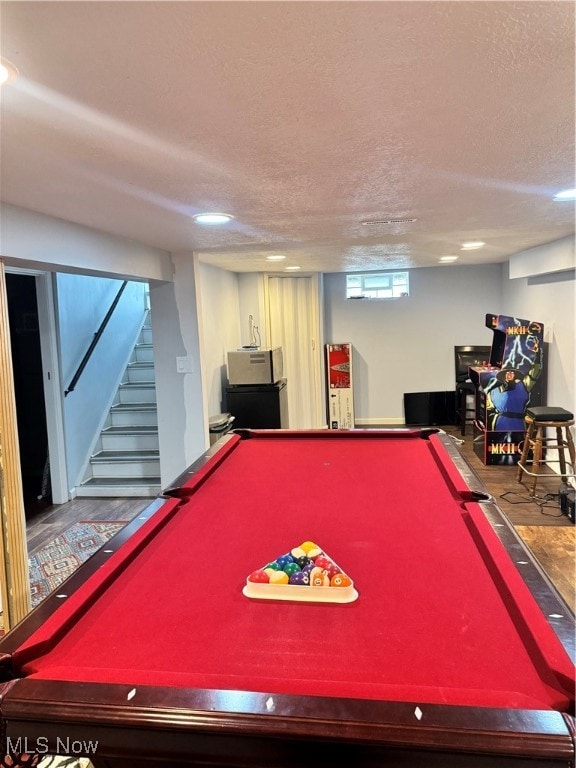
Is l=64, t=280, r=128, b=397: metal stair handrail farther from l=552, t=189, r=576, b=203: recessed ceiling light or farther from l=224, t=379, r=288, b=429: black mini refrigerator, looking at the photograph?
l=552, t=189, r=576, b=203: recessed ceiling light

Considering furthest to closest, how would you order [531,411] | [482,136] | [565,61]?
1. [531,411]
2. [482,136]
3. [565,61]

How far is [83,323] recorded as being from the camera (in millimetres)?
5234

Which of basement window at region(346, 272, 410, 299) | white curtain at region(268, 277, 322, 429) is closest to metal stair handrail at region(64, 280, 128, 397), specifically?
white curtain at region(268, 277, 322, 429)

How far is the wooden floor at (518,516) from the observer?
126 inches

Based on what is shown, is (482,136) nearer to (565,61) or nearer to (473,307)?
(565,61)

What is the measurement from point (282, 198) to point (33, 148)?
109 centimetres

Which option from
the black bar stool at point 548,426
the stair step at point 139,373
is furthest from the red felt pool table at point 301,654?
the stair step at point 139,373

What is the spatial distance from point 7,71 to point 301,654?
132 cm

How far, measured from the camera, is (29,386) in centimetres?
505

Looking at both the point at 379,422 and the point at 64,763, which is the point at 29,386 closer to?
the point at 64,763

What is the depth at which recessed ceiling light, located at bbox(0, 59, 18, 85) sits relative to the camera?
104cm

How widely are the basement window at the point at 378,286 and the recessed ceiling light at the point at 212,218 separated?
5.05 metres

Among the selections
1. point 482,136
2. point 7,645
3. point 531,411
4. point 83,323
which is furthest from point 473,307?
point 7,645

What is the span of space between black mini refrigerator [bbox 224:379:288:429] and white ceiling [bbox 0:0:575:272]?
3012 mm
